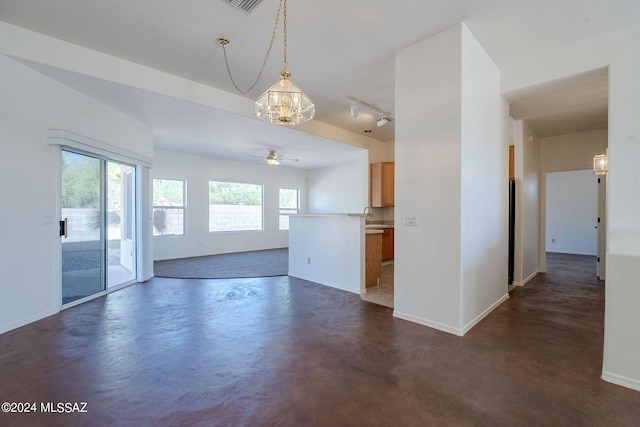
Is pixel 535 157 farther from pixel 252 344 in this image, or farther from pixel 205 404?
pixel 205 404

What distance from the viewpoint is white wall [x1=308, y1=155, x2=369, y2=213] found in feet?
27.9

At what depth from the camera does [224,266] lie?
20.5 ft

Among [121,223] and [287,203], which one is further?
[287,203]

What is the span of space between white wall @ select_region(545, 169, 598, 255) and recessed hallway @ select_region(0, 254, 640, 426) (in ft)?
19.1

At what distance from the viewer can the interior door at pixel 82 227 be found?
142 inches

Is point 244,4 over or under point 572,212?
over

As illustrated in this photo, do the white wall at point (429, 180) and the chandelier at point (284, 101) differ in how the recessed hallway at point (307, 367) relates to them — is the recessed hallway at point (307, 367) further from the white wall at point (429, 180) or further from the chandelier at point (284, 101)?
the chandelier at point (284, 101)

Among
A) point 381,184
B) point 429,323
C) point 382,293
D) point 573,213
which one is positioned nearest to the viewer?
point 429,323

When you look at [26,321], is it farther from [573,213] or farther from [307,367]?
[573,213]

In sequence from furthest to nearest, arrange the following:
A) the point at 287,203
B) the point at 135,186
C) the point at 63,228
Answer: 1. the point at 287,203
2. the point at 135,186
3. the point at 63,228

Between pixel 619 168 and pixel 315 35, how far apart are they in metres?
3.15

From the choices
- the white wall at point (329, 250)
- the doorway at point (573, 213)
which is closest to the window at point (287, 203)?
the white wall at point (329, 250)

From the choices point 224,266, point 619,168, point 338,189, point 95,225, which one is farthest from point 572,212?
point 95,225

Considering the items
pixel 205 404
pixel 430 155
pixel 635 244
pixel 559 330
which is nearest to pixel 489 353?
pixel 559 330
